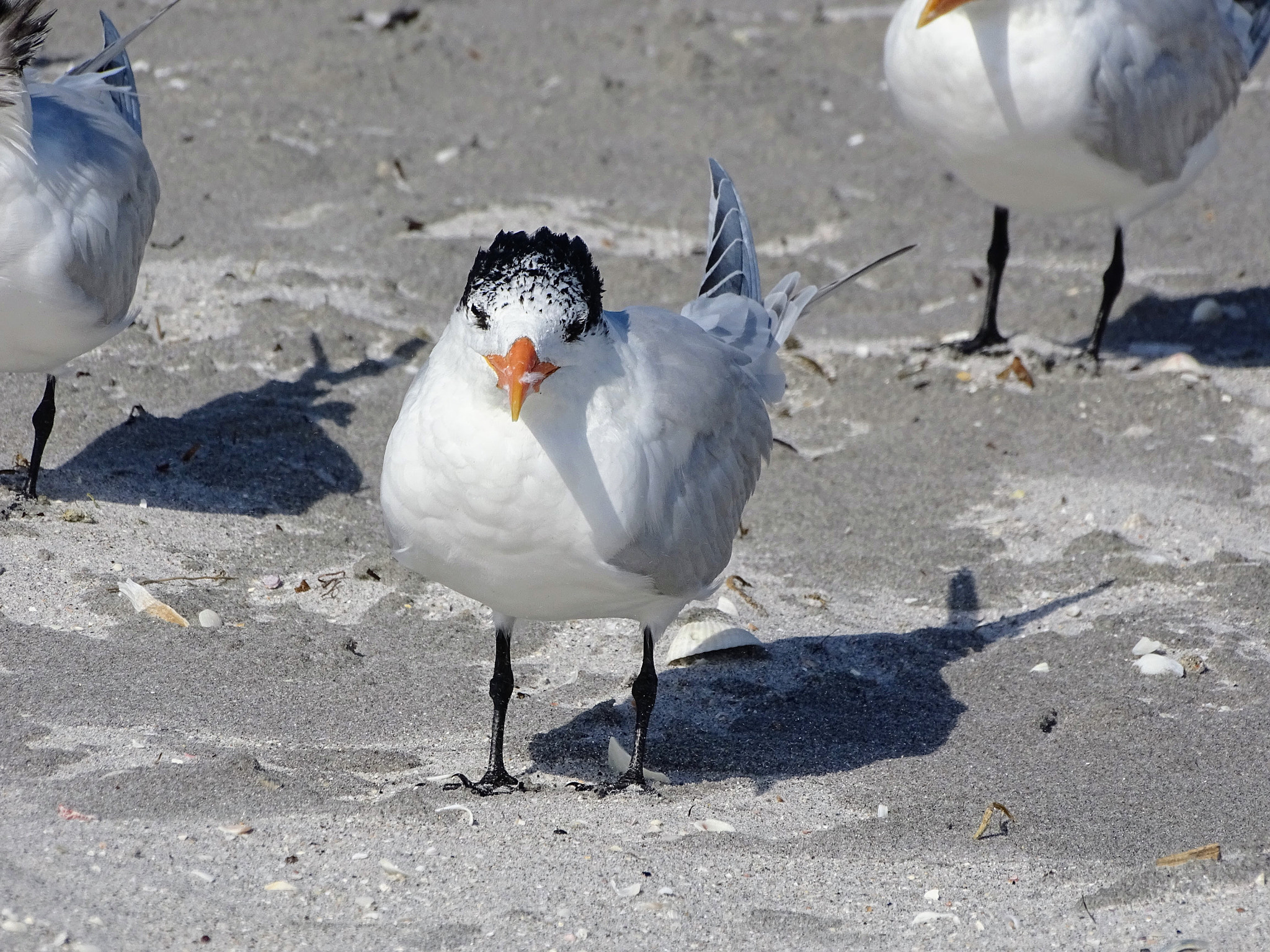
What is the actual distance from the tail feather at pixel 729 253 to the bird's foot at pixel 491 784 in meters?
1.48

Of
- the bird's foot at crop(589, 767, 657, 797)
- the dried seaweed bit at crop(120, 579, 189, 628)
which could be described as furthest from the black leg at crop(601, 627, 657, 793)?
the dried seaweed bit at crop(120, 579, 189, 628)

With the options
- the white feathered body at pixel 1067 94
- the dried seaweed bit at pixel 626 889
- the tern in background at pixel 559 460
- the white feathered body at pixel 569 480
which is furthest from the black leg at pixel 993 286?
the dried seaweed bit at pixel 626 889

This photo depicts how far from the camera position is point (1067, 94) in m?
5.70

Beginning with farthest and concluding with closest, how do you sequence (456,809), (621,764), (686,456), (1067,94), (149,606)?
(1067,94) < (149,606) < (621,764) < (686,456) < (456,809)

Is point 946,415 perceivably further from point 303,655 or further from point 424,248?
point 303,655

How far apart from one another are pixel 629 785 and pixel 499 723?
0.33 m

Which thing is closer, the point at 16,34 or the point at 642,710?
the point at 642,710

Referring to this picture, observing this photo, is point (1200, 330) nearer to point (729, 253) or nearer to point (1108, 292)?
point (1108, 292)

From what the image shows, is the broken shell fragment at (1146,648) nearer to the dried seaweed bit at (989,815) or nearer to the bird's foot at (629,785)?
the dried seaweed bit at (989,815)

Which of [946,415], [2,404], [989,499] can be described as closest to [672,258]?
[946,415]

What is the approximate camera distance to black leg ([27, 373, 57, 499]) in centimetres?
465

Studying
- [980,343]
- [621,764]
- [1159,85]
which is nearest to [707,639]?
[621,764]

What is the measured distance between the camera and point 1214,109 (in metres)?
6.35

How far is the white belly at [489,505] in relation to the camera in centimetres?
302
